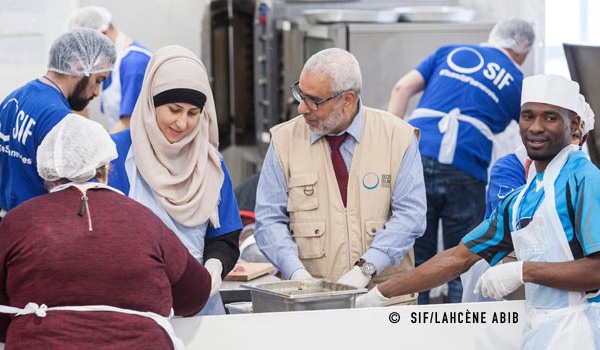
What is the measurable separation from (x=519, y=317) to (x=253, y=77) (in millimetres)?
5365

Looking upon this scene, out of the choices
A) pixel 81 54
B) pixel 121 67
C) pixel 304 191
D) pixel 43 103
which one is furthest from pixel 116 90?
pixel 304 191

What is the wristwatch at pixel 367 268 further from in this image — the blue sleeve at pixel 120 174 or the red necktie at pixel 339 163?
the blue sleeve at pixel 120 174

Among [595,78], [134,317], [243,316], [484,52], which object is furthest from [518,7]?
[134,317]

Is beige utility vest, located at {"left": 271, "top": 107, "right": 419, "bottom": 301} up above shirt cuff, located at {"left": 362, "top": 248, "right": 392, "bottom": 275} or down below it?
above

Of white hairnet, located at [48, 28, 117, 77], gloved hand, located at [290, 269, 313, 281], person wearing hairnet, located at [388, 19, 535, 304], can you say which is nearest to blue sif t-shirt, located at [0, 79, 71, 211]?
white hairnet, located at [48, 28, 117, 77]

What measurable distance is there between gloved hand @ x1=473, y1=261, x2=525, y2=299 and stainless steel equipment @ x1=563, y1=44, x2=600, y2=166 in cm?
129

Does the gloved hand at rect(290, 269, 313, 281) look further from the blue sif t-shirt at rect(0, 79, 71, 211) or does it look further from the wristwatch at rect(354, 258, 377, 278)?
the blue sif t-shirt at rect(0, 79, 71, 211)

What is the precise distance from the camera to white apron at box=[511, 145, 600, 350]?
2.66 m

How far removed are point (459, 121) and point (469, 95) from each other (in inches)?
5.2

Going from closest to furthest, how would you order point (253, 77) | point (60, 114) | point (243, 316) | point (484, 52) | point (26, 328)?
1. point (26, 328)
2. point (243, 316)
3. point (60, 114)
4. point (484, 52)
5. point (253, 77)

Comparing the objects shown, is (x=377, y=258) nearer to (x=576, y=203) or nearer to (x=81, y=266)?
(x=576, y=203)

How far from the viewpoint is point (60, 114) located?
12.2 ft

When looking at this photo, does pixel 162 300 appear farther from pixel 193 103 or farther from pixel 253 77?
pixel 253 77

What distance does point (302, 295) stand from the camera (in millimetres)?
2893
